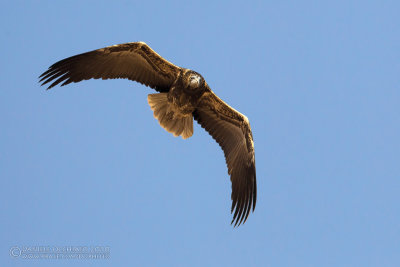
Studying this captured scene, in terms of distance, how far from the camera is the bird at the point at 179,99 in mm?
14523

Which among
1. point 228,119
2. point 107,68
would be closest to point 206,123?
point 228,119

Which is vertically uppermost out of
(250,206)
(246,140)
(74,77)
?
(74,77)

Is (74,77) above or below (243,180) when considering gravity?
above

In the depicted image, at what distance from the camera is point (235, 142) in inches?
612

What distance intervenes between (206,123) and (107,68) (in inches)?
95.6

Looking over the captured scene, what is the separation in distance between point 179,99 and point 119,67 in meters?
1.36

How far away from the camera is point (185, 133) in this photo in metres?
15.5

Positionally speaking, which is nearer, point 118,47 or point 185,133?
point 118,47

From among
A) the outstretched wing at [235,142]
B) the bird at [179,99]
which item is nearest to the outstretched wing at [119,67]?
the bird at [179,99]

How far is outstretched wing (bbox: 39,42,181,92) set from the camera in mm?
14477

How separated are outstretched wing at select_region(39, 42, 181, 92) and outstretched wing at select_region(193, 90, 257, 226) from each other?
3.36ft

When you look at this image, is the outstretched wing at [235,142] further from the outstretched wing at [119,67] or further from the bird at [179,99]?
the outstretched wing at [119,67]

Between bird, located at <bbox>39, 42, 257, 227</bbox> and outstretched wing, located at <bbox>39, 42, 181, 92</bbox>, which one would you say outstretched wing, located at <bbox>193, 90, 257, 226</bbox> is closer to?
bird, located at <bbox>39, 42, 257, 227</bbox>

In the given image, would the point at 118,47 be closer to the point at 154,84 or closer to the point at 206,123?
the point at 154,84
